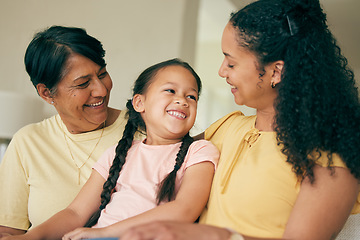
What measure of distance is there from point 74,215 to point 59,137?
490mm

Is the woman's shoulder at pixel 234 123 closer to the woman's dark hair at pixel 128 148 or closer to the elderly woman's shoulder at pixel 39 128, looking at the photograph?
the woman's dark hair at pixel 128 148

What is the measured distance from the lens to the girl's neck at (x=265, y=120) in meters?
1.37

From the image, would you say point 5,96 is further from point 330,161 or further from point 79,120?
point 330,161

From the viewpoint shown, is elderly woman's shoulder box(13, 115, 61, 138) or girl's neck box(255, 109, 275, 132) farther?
elderly woman's shoulder box(13, 115, 61, 138)

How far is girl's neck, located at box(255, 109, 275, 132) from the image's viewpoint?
1.37 meters

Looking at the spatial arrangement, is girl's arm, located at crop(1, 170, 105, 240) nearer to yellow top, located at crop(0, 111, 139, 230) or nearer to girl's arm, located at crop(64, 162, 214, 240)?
girl's arm, located at crop(64, 162, 214, 240)

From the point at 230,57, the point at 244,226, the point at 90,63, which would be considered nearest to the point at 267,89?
the point at 230,57

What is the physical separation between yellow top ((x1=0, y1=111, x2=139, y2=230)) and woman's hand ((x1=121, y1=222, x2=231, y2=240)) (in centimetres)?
93

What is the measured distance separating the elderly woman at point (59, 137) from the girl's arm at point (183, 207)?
0.46 metres

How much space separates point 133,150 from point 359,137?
83 cm

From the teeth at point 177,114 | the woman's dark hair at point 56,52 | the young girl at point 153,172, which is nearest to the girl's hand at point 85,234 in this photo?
the young girl at point 153,172

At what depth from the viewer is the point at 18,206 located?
180cm

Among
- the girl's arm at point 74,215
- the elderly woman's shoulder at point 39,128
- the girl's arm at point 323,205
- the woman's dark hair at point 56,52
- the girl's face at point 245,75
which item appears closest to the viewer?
the girl's arm at point 323,205

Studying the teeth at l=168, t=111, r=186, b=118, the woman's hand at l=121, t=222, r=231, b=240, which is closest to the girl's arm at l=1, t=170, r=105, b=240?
the teeth at l=168, t=111, r=186, b=118
